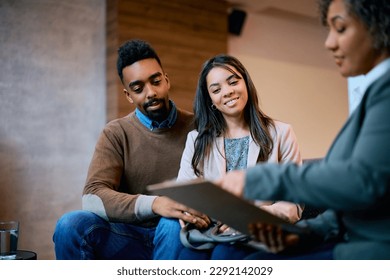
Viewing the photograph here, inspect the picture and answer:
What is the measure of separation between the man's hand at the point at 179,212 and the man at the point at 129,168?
111mm

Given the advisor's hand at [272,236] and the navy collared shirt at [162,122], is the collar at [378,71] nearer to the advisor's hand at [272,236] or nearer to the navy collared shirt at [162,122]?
the advisor's hand at [272,236]

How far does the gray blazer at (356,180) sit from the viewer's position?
0.73m

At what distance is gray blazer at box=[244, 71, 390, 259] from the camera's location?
2.39 feet

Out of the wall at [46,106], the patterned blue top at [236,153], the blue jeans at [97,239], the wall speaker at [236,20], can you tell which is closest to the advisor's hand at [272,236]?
the patterned blue top at [236,153]

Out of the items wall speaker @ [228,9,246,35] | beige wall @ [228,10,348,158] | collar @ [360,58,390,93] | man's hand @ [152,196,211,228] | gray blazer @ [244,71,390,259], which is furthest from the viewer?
beige wall @ [228,10,348,158]

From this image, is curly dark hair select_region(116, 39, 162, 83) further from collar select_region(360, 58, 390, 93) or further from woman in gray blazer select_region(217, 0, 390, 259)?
collar select_region(360, 58, 390, 93)

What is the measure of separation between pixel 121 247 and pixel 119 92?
1544mm

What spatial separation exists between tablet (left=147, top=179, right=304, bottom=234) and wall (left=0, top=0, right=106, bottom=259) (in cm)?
220

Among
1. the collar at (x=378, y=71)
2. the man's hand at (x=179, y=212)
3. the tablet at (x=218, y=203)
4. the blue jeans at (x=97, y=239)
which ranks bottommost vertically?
the blue jeans at (x=97, y=239)

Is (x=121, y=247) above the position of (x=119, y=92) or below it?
below

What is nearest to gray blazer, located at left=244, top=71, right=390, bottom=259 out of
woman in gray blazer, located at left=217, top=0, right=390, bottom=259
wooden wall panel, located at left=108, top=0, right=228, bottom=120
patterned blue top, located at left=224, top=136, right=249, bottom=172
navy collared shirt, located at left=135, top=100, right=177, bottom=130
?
woman in gray blazer, located at left=217, top=0, right=390, bottom=259

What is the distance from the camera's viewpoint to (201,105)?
1.65 m
